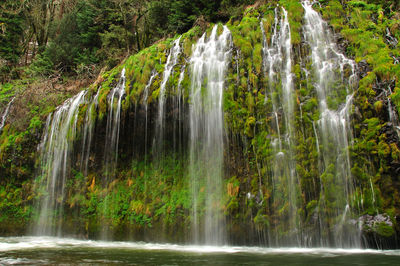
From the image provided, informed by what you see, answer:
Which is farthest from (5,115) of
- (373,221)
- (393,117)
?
(393,117)

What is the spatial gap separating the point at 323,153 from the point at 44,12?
22.0 meters

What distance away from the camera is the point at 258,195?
7859 mm

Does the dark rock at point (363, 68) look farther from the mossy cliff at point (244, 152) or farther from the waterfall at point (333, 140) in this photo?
the waterfall at point (333, 140)

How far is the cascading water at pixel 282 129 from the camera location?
7.41 m

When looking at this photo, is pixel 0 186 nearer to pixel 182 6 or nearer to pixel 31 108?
pixel 31 108

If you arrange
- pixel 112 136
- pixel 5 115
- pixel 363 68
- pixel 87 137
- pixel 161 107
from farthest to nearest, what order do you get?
pixel 5 115 → pixel 87 137 → pixel 112 136 → pixel 161 107 → pixel 363 68

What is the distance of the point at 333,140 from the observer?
764 centimetres

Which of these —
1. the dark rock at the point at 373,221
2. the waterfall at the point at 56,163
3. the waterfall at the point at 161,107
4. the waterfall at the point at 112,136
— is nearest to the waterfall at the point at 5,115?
the waterfall at the point at 56,163

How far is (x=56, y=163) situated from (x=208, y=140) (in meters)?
6.06

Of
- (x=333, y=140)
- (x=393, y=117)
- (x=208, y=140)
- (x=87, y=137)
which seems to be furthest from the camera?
(x=87, y=137)

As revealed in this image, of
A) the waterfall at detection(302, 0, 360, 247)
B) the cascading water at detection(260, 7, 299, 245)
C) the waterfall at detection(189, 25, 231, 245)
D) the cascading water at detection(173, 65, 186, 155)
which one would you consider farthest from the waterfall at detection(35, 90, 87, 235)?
the waterfall at detection(302, 0, 360, 247)

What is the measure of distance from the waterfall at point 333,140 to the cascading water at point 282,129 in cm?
67

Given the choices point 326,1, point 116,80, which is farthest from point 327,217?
point 116,80

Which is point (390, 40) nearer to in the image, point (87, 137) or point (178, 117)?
point (178, 117)
